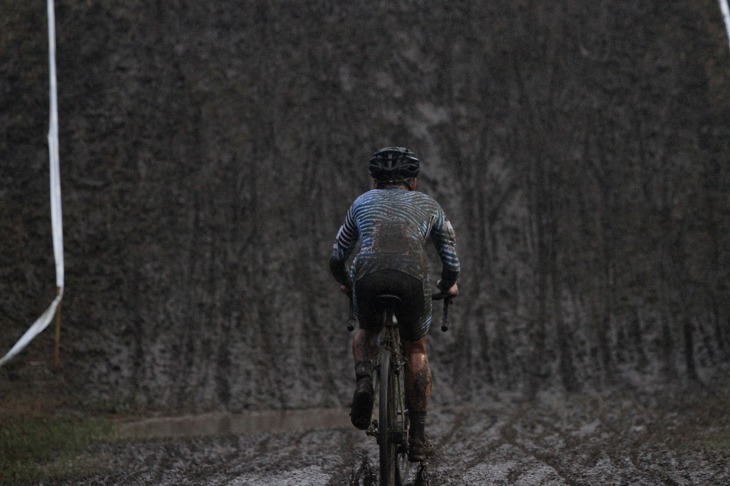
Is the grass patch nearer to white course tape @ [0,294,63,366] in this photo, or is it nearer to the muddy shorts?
white course tape @ [0,294,63,366]

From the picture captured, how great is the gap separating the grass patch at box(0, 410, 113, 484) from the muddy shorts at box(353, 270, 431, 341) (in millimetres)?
2858

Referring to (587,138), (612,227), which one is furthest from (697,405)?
(587,138)

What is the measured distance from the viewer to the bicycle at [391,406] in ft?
19.0

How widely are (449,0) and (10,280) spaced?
7.10 meters

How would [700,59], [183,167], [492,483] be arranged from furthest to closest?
[700,59] → [183,167] → [492,483]

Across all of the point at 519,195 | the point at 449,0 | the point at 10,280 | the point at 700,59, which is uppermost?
the point at 449,0

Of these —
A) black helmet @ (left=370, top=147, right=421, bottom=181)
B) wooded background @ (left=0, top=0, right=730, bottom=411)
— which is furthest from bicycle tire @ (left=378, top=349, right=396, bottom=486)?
wooded background @ (left=0, top=0, right=730, bottom=411)

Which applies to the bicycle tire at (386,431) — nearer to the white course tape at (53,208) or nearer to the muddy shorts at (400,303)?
the muddy shorts at (400,303)

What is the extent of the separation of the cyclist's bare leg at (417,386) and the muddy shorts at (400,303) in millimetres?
108

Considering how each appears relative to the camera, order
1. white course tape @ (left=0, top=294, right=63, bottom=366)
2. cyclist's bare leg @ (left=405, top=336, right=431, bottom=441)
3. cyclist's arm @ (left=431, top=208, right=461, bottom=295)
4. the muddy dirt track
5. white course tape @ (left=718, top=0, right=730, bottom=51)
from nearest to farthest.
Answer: cyclist's bare leg @ (left=405, top=336, right=431, bottom=441) → cyclist's arm @ (left=431, top=208, right=461, bottom=295) → the muddy dirt track → white course tape @ (left=0, top=294, right=63, bottom=366) → white course tape @ (left=718, top=0, right=730, bottom=51)

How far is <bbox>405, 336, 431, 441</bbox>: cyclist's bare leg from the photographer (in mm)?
6289

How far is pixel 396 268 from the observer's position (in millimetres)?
6082

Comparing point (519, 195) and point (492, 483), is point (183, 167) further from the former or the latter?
point (492, 483)

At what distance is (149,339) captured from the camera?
1181 centimetres
